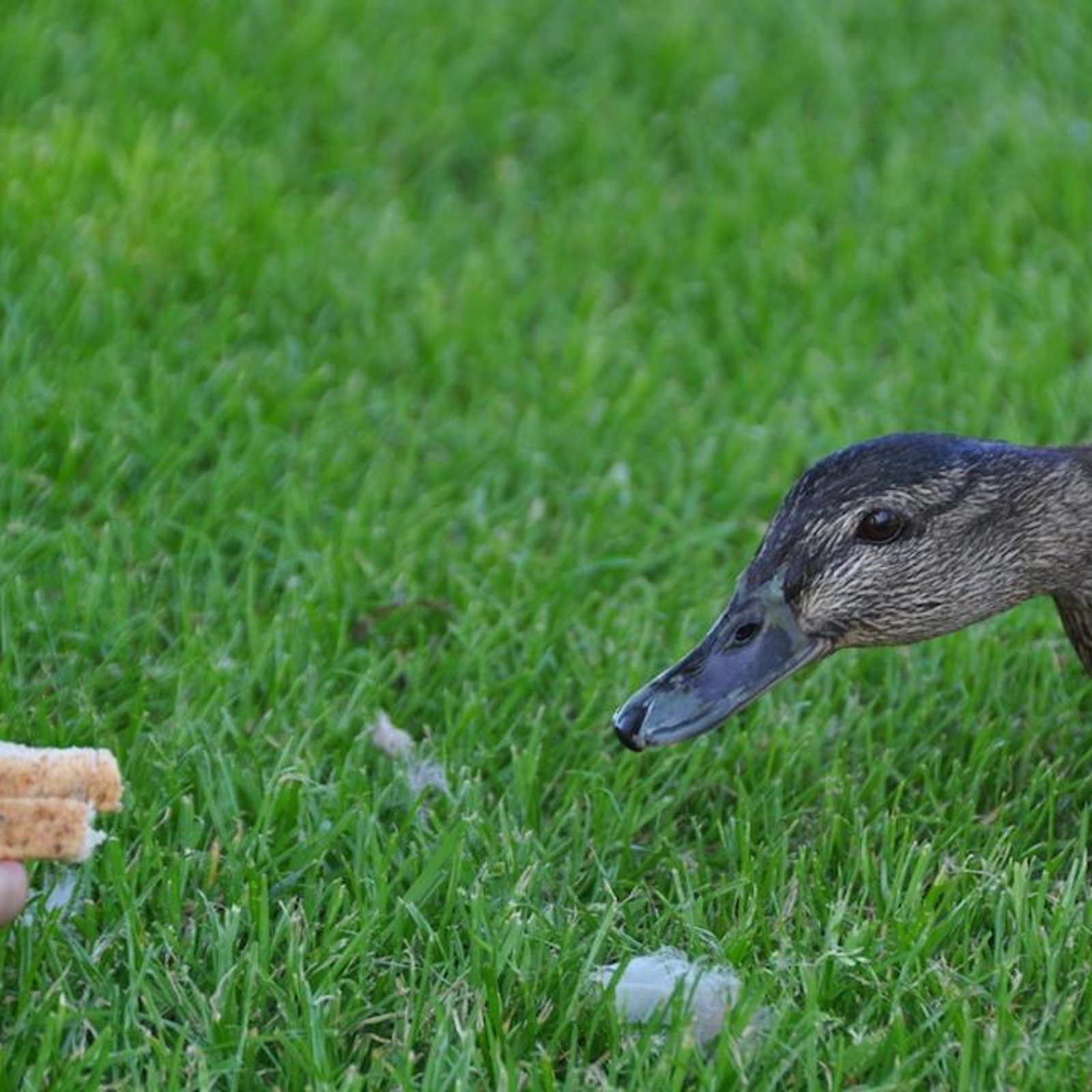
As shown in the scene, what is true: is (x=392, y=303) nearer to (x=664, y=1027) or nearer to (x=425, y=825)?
(x=425, y=825)

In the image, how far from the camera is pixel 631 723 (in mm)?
3010

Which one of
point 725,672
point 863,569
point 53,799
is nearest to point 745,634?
point 725,672

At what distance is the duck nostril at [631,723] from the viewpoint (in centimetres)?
300

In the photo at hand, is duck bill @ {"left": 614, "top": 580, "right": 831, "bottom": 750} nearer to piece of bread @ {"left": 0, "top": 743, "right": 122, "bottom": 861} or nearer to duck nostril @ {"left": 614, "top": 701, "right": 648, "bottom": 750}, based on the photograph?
duck nostril @ {"left": 614, "top": 701, "right": 648, "bottom": 750}

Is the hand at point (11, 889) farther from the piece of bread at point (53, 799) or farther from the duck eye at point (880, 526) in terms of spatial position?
the duck eye at point (880, 526)

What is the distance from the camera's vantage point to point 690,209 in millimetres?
5355

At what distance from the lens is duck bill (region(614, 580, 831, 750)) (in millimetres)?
3018

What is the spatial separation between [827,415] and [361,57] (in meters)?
2.00

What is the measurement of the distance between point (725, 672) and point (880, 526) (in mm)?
329

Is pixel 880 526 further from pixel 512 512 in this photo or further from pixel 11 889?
pixel 11 889

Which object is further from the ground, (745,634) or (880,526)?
(880,526)

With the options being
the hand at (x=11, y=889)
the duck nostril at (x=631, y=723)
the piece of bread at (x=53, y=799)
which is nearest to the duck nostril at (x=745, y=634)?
the duck nostril at (x=631, y=723)

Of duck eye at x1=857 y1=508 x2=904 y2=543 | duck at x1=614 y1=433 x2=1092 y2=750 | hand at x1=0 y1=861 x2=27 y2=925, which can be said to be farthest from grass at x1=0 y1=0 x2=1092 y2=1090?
duck eye at x1=857 y1=508 x2=904 y2=543

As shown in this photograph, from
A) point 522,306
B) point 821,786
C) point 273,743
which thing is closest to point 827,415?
point 522,306
